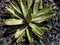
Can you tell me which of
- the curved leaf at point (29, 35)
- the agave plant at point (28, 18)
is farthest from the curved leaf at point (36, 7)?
the curved leaf at point (29, 35)

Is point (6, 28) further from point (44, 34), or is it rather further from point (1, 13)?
point (44, 34)

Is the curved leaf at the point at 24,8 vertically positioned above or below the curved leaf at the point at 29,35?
above

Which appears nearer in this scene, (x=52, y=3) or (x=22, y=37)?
(x=22, y=37)

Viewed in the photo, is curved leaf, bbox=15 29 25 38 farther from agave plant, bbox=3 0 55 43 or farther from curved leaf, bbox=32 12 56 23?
curved leaf, bbox=32 12 56 23

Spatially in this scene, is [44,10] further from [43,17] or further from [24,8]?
[24,8]

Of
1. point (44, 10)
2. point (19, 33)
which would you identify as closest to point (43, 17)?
point (44, 10)

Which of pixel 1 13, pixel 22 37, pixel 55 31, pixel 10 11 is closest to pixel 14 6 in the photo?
pixel 10 11

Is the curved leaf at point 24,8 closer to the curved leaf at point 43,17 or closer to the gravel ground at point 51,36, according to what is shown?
the curved leaf at point 43,17

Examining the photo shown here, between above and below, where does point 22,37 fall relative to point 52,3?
below
